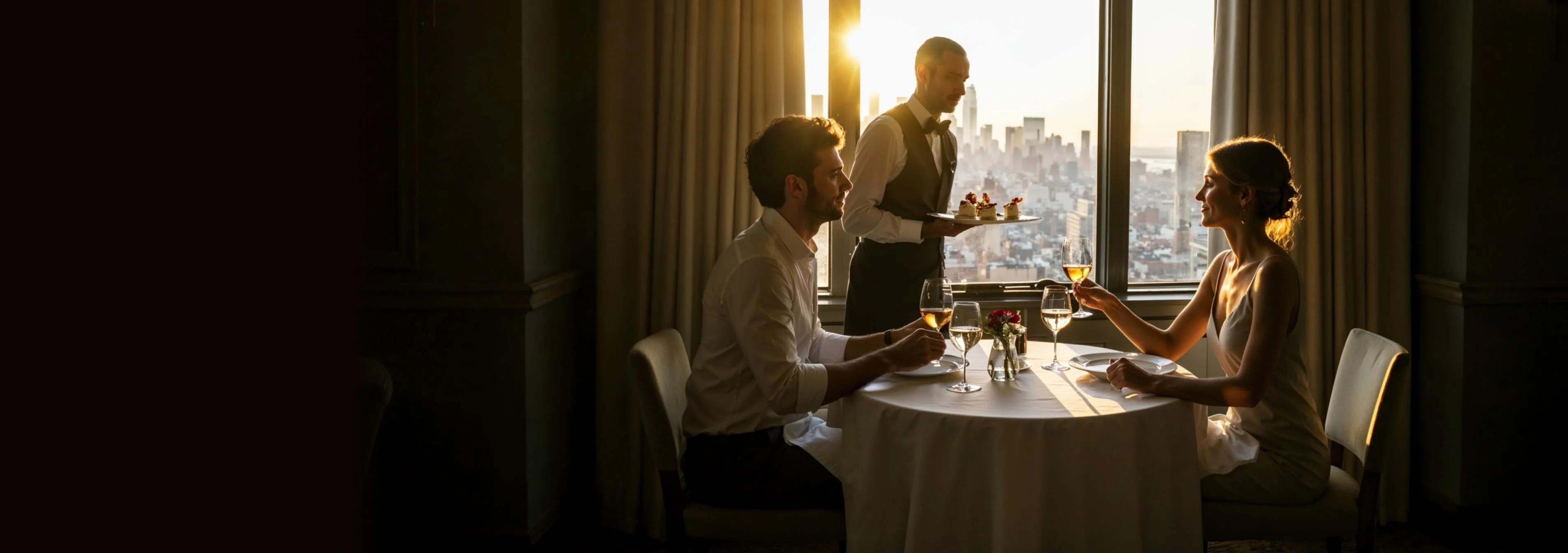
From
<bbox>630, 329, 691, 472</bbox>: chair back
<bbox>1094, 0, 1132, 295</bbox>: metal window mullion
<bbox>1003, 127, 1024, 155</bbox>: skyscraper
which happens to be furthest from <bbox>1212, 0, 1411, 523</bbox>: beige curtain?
<bbox>630, 329, 691, 472</bbox>: chair back

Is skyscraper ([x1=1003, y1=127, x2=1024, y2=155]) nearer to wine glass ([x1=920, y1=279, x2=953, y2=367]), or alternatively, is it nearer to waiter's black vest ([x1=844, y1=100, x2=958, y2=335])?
waiter's black vest ([x1=844, y1=100, x2=958, y2=335])

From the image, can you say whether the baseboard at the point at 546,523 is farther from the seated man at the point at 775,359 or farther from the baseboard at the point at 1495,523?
the baseboard at the point at 1495,523

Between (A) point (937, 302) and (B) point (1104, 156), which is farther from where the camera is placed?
(B) point (1104, 156)

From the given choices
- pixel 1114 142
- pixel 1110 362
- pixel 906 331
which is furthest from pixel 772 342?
pixel 1114 142

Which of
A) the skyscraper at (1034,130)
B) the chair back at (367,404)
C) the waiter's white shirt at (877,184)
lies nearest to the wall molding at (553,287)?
the waiter's white shirt at (877,184)

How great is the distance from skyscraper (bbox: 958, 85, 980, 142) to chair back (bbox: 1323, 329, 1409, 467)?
4.80ft

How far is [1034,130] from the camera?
358cm

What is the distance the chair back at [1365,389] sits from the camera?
2139 millimetres

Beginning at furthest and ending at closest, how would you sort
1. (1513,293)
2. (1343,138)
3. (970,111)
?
(970,111) < (1343,138) < (1513,293)

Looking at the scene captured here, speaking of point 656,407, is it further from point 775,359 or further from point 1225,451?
point 1225,451

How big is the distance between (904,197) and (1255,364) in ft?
4.17

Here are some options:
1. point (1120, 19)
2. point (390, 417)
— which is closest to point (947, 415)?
point (390, 417)

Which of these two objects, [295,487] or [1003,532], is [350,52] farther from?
[1003,532]

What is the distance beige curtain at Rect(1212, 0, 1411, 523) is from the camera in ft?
10.9
